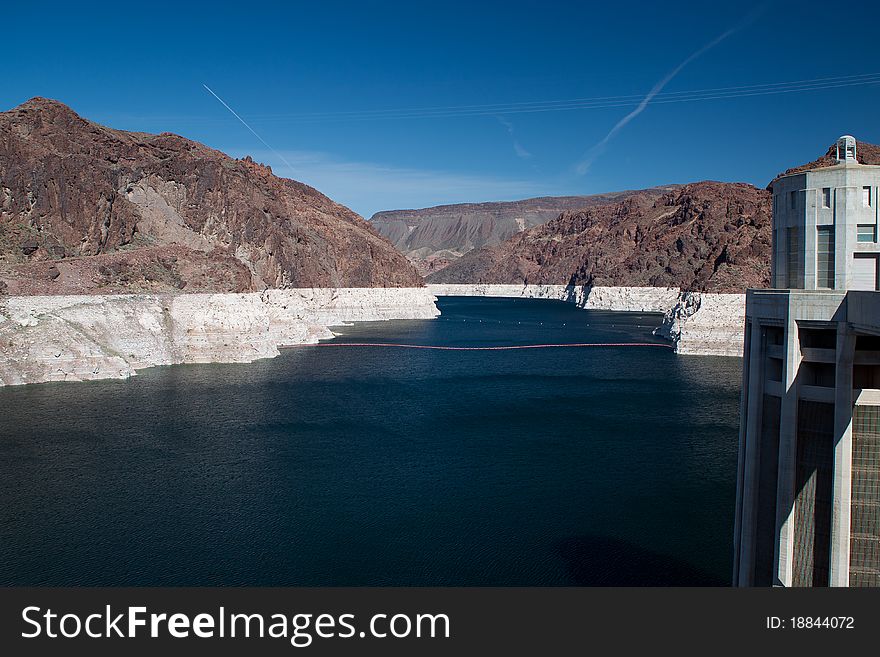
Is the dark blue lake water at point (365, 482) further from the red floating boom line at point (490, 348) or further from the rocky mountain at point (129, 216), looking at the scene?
the red floating boom line at point (490, 348)

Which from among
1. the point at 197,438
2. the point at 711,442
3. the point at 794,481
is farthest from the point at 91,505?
the point at 711,442

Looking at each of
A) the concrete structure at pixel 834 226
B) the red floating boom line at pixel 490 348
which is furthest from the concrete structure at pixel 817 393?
the red floating boom line at pixel 490 348

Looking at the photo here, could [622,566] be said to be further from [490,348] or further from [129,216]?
[129,216]

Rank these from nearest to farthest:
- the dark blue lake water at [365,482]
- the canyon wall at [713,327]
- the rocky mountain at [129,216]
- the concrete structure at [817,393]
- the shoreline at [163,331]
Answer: the concrete structure at [817,393] → the dark blue lake water at [365,482] → the shoreline at [163,331] → the rocky mountain at [129,216] → the canyon wall at [713,327]

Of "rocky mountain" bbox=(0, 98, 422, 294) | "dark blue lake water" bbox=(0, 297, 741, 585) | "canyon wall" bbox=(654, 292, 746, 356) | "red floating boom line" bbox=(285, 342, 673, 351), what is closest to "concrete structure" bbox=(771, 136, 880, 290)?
"dark blue lake water" bbox=(0, 297, 741, 585)

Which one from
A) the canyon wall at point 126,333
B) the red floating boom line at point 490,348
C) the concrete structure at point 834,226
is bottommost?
the concrete structure at point 834,226

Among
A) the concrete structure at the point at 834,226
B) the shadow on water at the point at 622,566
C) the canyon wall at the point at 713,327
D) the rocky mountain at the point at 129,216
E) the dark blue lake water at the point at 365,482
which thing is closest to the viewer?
the concrete structure at the point at 834,226

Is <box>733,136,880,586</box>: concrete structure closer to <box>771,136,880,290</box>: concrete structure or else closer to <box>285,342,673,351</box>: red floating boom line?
<box>771,136,880,290</box>: concrete structure

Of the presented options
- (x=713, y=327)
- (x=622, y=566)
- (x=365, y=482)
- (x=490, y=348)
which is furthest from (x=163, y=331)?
(x=713, y=327)
